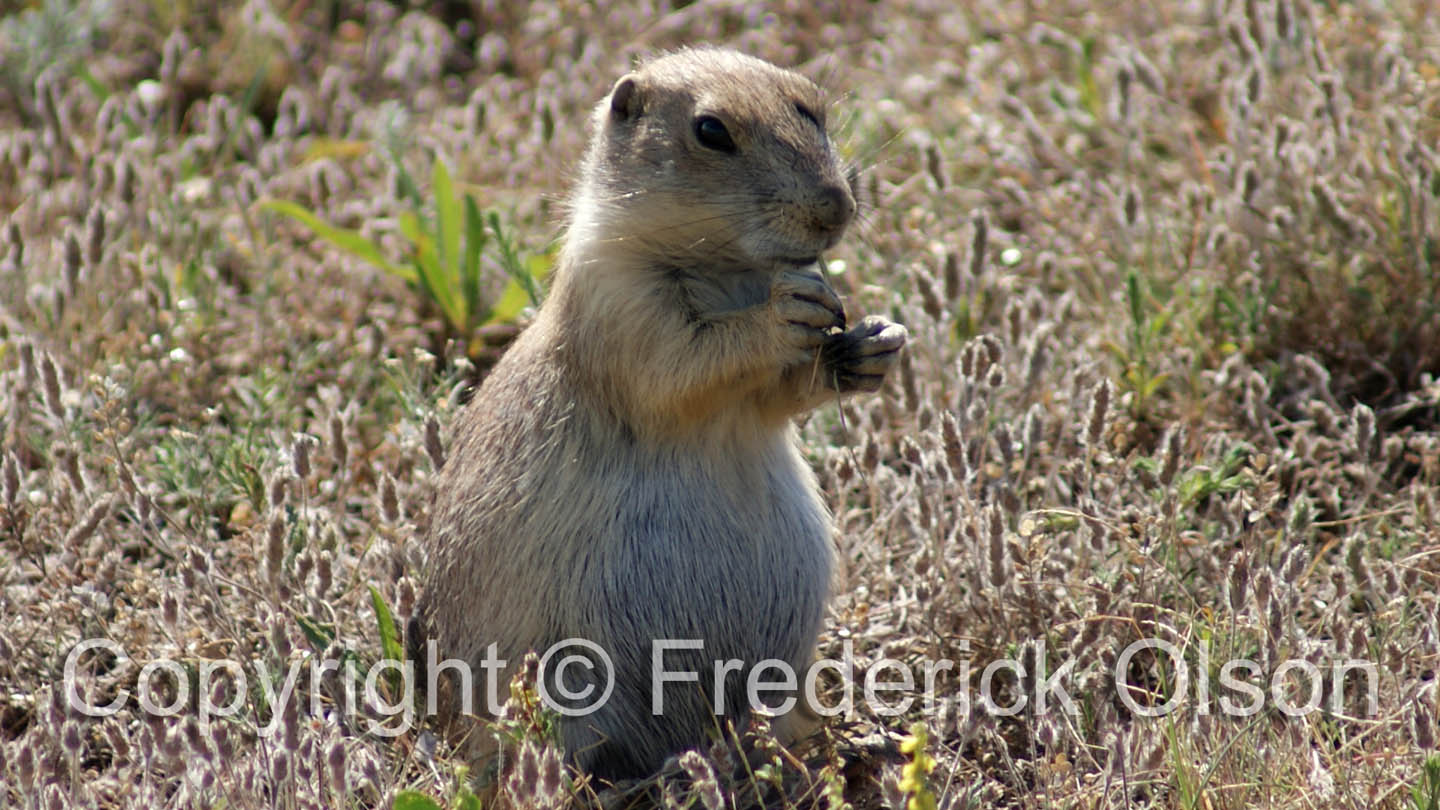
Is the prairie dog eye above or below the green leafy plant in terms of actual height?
above

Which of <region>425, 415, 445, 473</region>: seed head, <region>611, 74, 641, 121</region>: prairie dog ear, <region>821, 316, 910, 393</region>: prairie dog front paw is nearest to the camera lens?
<region>821, 316, 910, 393</region>: prairie dog front paw

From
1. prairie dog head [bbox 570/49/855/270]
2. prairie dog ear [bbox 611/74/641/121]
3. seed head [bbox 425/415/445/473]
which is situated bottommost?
seed head [bbox 425/415/445/473]

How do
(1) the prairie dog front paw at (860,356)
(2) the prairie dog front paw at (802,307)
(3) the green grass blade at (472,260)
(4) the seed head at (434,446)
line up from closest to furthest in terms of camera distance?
(2) the prairie dog front paw at (802,307)
(1) the prairie dog front paw at (860,356)
(4) the seed head at (434,446)
(3) the green grass blade at (472,260)

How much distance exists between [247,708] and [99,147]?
3.29 m

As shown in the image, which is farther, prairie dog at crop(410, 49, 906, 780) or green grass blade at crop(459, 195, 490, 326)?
green grass blade at crop(459, 195, 490, 326)

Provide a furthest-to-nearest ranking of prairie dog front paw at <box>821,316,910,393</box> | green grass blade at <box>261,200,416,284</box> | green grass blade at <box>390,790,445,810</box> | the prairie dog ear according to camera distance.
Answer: green grass blade at <box>261,200,416,284</box>, the prairie dog ear, prairie dog front paw at <box>821,316,910,393</box>, green grass blade at <box>390,790,445,810</box>

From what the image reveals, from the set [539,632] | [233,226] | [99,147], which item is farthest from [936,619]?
[99,147]

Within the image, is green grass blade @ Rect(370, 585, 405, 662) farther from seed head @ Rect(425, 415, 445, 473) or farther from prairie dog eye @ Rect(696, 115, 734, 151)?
prairie dog eye @ Rect(696, 115, 734, 151)

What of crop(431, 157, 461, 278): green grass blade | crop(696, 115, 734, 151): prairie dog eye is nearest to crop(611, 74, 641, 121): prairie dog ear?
crop(696, 115, 734, 151): prairie dog eye

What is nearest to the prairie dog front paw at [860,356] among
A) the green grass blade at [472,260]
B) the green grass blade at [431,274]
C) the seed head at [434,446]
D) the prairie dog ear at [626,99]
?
the prairie dog ear at [626,99]

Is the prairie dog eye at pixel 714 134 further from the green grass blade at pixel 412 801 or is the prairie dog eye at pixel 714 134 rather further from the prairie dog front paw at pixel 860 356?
the green grass blade at pixel 412 801

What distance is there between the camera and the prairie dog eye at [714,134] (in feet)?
12.3

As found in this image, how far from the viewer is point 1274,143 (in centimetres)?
518

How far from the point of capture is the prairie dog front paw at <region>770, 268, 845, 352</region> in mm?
3596
